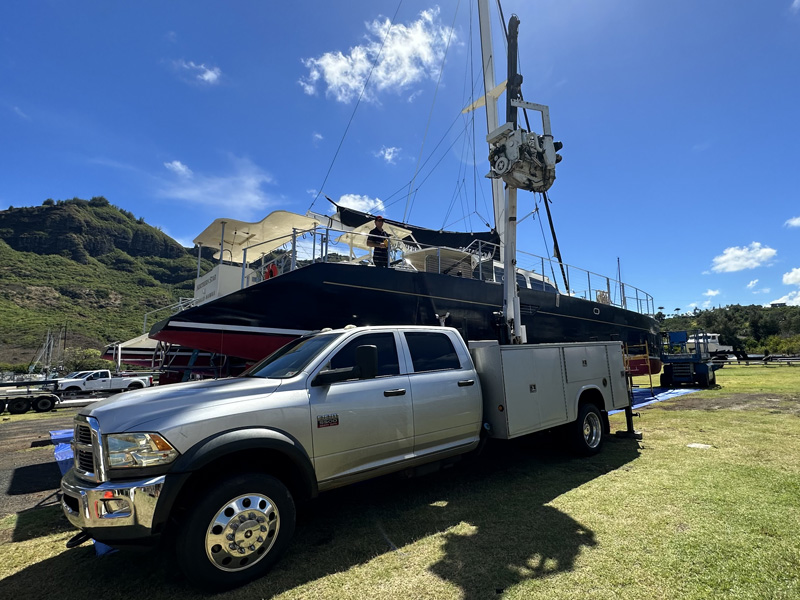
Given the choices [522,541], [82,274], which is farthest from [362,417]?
[82,274]

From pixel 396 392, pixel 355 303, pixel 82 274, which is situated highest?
pixel 82 274

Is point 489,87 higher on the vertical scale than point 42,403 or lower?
higher

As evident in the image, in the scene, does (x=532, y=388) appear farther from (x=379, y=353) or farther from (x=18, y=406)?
(x=18, y=406)

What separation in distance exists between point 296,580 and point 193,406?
144 cm

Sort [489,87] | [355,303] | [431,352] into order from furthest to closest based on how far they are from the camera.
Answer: [489,87] → [355,303] → [431,352]

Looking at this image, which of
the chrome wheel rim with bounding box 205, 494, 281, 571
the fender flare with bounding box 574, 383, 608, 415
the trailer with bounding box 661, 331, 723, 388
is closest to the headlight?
the chrome wheel rim with bounding box 205, 494, 281, 571

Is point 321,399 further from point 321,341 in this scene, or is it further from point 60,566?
point 60,566

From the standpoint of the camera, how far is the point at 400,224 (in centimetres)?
1291

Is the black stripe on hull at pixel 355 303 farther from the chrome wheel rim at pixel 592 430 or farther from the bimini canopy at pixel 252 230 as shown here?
the chrome wheel rim at pixel 592 430

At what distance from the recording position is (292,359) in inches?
159

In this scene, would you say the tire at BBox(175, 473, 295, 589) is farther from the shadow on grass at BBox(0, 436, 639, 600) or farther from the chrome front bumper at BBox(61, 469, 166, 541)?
the chrome front bumper at BBox(61, 469, 166, 541)

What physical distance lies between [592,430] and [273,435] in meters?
5.15

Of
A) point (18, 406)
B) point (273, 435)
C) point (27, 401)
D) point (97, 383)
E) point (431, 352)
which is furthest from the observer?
point (97, 383)

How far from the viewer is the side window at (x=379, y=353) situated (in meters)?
3.89
